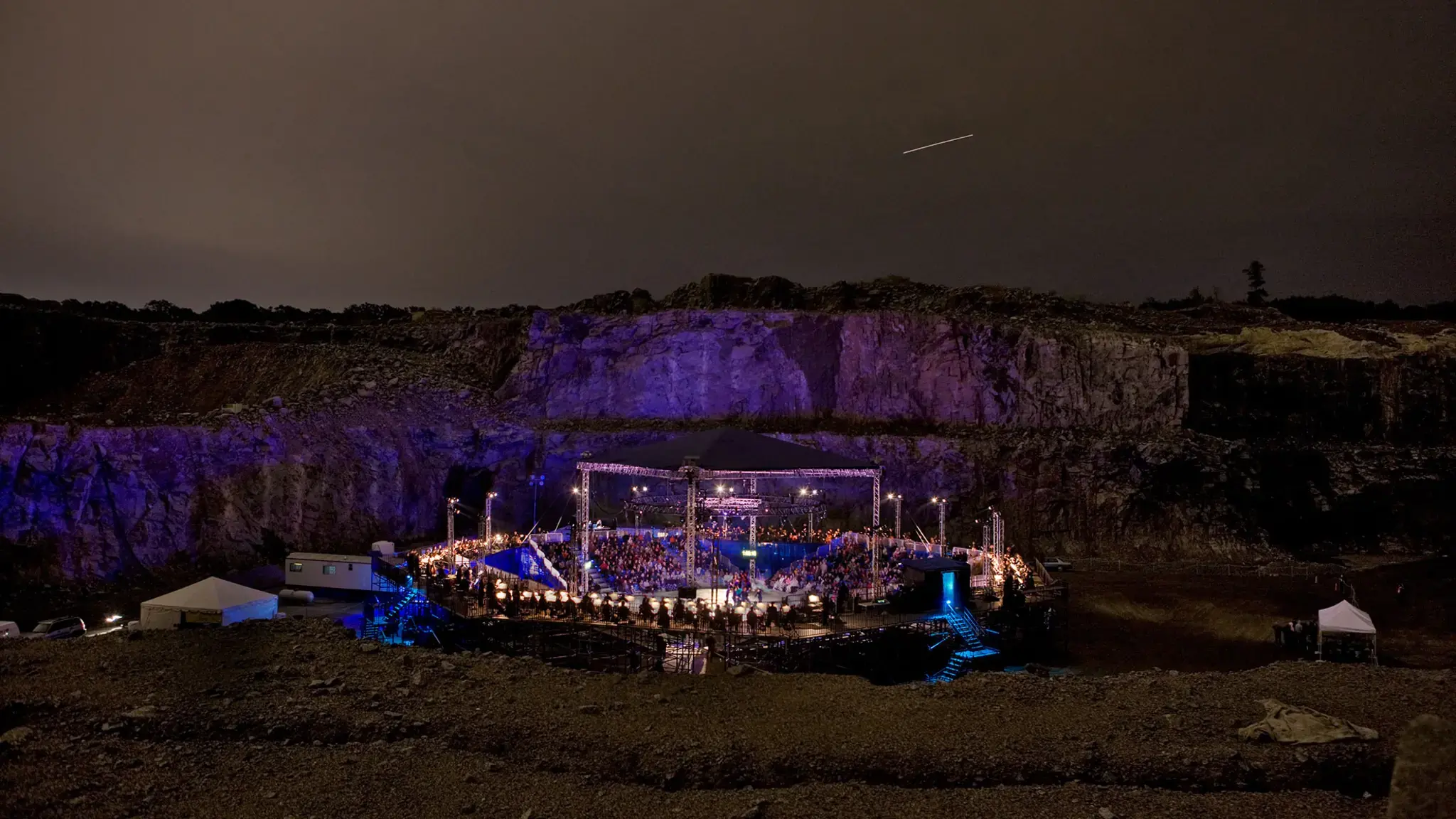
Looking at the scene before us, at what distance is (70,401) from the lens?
42.7 meters

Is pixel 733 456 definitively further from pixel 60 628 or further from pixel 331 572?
pixel 60 628

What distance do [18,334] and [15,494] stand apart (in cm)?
1948

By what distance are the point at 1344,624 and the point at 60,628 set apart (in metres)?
32.5

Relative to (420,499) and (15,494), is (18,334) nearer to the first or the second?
(15,494)

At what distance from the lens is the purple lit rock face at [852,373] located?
150ft

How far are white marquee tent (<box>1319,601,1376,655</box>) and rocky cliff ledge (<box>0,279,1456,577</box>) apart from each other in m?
18.8

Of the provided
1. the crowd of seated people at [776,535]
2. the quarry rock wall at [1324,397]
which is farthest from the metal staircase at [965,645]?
the quarry rock wall at [1324,397]

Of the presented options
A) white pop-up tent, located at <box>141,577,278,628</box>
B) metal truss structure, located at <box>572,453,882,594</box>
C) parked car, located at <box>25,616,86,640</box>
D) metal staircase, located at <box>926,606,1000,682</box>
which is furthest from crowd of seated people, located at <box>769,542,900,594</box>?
parked car, located at <box>25,616,86,640</box>

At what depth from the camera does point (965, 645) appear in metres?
19.7

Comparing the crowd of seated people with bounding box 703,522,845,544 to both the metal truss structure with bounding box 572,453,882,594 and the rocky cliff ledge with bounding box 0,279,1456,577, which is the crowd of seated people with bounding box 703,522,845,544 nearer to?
the metal truss structure with bounding box 572,453,882,594

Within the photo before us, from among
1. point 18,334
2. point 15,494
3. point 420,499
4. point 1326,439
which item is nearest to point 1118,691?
point 420,499

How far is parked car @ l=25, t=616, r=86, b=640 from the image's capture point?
20.5m

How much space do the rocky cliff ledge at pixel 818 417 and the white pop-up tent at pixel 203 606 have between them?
48.6 feet

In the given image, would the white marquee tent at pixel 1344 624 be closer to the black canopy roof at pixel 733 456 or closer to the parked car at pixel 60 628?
the black canopy roof at pixel 733 456
